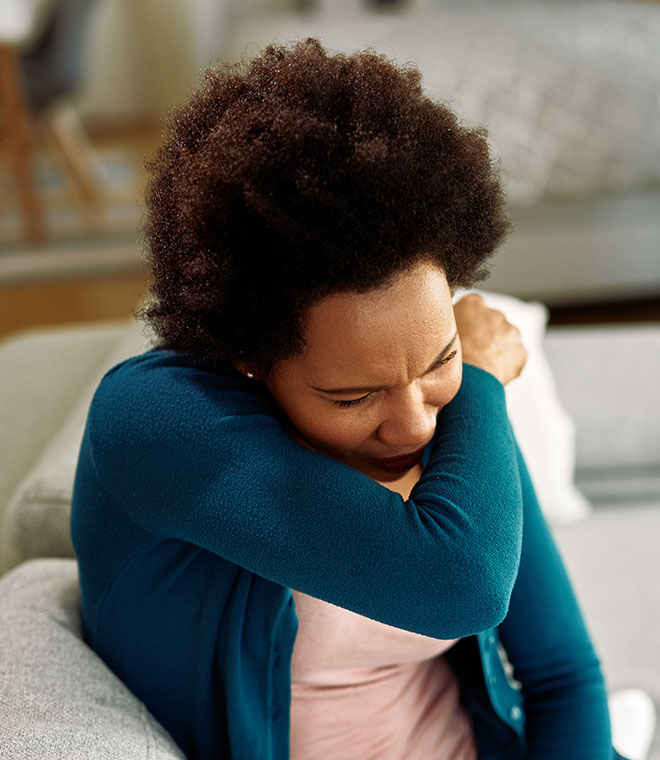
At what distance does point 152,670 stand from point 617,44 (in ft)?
8.56

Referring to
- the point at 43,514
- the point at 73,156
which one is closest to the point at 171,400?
the point at 43,514

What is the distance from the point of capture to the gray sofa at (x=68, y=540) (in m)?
0.70

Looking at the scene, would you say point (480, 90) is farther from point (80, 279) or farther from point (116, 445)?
point (116, 445)

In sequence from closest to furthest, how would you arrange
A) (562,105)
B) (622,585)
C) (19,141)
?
1. (622,585)
2. (562,105)
3. (19,141)

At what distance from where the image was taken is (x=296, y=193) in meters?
0.54

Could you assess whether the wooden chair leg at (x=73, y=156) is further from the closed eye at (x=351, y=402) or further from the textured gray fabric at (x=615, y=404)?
the closed eye at (x=351, y=402)

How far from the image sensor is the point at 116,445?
2.10ft

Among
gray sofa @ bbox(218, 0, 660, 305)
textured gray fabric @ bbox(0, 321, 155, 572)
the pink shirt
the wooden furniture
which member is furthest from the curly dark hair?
the wooden furniture

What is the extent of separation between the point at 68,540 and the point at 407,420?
485 millimetres

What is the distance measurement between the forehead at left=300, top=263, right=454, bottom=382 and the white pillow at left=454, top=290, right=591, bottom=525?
0.69 metres

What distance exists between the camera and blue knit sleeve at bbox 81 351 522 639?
2.00ft

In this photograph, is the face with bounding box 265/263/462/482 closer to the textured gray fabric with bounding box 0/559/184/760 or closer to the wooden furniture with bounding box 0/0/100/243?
the textured gray fabric with bounding box 0/559/184/760

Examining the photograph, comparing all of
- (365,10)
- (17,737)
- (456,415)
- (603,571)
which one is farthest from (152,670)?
(365,10)

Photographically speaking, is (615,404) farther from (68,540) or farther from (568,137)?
(568,137)
